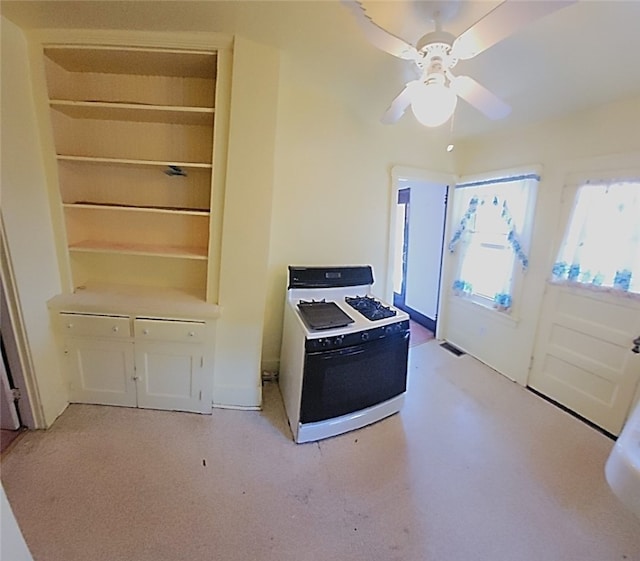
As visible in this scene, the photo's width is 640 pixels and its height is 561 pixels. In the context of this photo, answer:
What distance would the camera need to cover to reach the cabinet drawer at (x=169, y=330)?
2.27 m

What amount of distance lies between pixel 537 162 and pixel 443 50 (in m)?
2.01

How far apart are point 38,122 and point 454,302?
3.95 meters

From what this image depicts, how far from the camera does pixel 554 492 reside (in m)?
1.95

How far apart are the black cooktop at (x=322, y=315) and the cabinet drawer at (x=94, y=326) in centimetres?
122

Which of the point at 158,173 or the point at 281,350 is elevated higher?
the point at 158,173

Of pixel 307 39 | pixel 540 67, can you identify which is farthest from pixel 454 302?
pixel 307 39

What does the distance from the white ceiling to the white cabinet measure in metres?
1.79

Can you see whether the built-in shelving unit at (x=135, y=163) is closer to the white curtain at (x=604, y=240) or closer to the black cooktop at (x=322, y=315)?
the black cooktop at (x=322, y=315)

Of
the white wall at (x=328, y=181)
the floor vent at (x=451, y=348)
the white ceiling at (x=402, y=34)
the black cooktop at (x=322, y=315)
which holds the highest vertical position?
the white ceiling at (x=402, y=34)

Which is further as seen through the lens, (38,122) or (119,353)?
(119,353)

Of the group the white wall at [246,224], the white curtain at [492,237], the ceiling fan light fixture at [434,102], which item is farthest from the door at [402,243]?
the ceiling fan light fixture at [434,102]

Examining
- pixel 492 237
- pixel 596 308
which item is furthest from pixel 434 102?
pixel 492 237

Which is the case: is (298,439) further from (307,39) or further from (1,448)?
(307,39)

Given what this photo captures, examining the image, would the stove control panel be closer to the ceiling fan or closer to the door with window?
the ceiling fan
